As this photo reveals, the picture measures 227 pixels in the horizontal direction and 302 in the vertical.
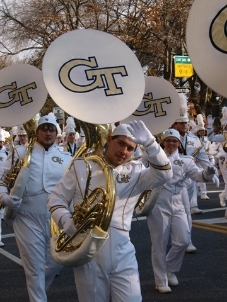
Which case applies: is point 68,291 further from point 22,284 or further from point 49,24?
point 49,24

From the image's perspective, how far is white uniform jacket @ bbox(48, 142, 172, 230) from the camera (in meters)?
4.09

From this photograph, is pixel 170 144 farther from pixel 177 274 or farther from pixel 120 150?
pixel 120 150

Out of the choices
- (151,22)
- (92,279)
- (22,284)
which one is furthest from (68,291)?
(151,22)

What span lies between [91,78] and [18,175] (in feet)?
5.82

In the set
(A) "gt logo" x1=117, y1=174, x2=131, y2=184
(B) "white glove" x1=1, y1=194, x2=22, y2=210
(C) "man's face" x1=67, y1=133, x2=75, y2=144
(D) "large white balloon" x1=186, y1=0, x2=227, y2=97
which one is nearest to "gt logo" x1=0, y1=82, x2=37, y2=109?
(B) "white glove" x1=1, y1=194, x2=22, y2=210

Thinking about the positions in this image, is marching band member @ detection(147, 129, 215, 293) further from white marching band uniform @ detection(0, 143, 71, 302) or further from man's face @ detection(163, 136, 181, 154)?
white marching band uniform @ detection(0, 143, 71, 302)

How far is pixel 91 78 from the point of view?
4.05 m

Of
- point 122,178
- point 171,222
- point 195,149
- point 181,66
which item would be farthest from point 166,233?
point 181,66

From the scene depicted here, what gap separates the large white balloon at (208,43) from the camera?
323 centimetres

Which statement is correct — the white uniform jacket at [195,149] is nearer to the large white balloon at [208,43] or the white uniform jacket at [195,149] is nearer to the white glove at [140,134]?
the white glove at [140,134]

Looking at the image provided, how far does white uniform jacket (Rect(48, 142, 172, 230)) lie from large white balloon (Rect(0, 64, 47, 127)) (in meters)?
1.61

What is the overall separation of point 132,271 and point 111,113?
106 centimetres

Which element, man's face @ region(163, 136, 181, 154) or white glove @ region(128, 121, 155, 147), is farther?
man's face @ region(163, 136, 181, 154)

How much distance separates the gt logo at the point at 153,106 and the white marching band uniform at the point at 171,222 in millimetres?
660
